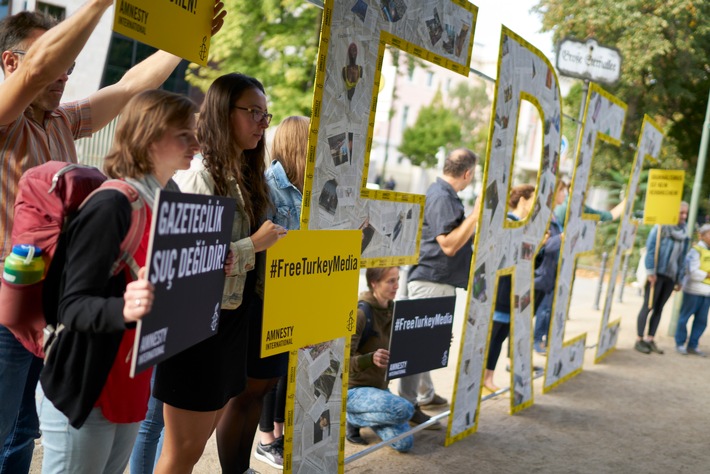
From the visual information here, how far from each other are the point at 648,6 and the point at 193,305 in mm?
19463

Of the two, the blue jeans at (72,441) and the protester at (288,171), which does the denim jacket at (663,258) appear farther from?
the blue jeans at (72,441)

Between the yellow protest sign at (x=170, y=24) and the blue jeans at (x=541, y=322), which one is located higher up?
the yellow protest sign at (x=170, y=24)

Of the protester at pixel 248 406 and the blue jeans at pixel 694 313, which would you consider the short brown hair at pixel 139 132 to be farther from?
the blue jeans at pixel 694 313

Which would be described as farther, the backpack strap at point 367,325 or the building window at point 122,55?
the building window at point 122,55

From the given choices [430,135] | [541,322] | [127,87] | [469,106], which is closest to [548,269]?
[541,322]

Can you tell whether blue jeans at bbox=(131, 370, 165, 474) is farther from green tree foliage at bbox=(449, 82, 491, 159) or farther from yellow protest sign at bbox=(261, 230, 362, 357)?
green tree foliage at bbox=(449, 82, 491, 159)

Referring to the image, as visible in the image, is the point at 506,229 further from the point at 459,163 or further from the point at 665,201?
the point at 665,201

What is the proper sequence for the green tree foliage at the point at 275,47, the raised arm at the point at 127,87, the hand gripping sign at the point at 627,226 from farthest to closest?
the green tree foliage at the point at 275,47 < the hand gripping sign at the point at 627,226 < the raised arm at the point at 127,87

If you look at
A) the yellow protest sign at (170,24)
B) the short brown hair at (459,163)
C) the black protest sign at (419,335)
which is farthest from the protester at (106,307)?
the short brown hair at (459,163)

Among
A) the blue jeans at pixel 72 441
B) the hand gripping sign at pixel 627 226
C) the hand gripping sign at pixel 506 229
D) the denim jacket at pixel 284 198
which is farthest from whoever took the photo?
the hand gripping sign at pixel 627 226

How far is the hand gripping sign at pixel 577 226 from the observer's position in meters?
6.46

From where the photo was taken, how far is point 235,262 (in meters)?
2.52

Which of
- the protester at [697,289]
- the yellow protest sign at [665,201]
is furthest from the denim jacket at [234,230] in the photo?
the protester at [697,289]

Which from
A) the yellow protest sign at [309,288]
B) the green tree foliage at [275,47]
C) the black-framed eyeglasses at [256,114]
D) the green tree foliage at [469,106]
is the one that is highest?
the green tree foliage at [469,106]
